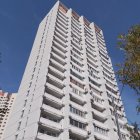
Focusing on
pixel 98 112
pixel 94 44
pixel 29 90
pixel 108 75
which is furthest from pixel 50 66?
pixel 94 44

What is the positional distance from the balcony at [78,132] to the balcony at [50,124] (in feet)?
7.21

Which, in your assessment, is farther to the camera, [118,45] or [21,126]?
[21,126]

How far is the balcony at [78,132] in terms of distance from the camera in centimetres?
3772

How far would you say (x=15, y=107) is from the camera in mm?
45656

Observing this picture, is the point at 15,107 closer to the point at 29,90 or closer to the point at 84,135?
the point at 29,90

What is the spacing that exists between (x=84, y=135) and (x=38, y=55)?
26.1 metres

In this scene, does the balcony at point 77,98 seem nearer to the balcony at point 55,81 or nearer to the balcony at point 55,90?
the balcony at point 55,90

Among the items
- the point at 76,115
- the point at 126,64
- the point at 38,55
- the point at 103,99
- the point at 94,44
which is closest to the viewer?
the point at 126,64

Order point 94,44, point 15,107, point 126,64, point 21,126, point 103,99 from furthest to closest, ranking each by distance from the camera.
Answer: point 94,44
point 103,99
point 15,107
point 21,126
point 126,64

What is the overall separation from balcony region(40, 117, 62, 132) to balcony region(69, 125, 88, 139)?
220 centimetres

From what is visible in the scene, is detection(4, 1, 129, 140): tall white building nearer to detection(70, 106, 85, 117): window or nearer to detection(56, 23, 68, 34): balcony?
detection(70, 106, 85, 117): window

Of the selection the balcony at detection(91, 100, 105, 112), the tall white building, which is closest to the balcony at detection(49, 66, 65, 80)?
the tall white building

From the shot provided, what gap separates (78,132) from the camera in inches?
1517

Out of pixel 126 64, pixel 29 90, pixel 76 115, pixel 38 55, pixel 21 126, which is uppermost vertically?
pixel 38 55
